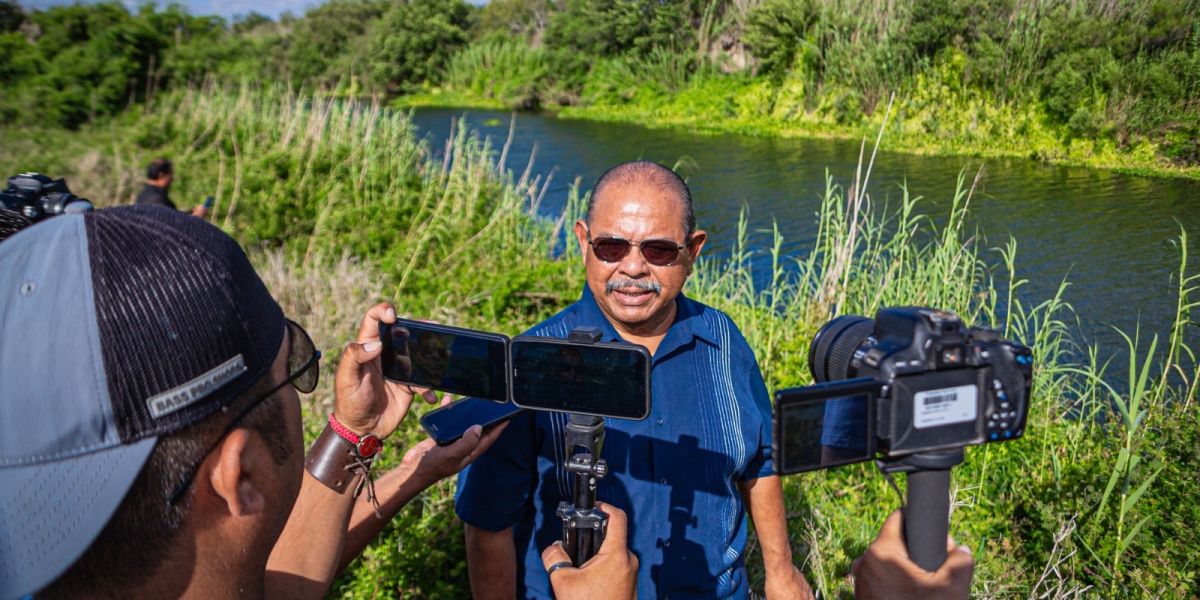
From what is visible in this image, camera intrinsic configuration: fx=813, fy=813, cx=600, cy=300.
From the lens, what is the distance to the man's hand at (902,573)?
1.13 m

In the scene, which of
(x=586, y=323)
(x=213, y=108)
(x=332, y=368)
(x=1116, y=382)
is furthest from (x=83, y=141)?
(x=1116, y=382)

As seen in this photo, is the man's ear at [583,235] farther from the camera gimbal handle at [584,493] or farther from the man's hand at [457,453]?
the camera gimbal handle at [584,493]

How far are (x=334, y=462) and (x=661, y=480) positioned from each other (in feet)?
2.18

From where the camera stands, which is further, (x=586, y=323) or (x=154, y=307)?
(x=586, y=323)

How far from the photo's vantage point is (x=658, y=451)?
1.72 m

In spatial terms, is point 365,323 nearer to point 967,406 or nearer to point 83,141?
point 967,406

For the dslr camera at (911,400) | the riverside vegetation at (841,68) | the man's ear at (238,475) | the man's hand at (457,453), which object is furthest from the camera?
the riverside vegetation at (841,68)

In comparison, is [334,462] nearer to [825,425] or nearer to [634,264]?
[634,264]

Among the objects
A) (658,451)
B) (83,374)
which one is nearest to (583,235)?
(658,451)

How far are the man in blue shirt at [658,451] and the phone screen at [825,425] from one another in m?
0.66

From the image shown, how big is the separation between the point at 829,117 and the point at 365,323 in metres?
12.3

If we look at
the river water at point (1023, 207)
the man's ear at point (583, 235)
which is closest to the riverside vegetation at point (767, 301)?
the river water at point (1023, 207)

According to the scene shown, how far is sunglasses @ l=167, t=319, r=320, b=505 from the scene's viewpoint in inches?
37.4

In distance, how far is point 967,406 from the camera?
114cm
